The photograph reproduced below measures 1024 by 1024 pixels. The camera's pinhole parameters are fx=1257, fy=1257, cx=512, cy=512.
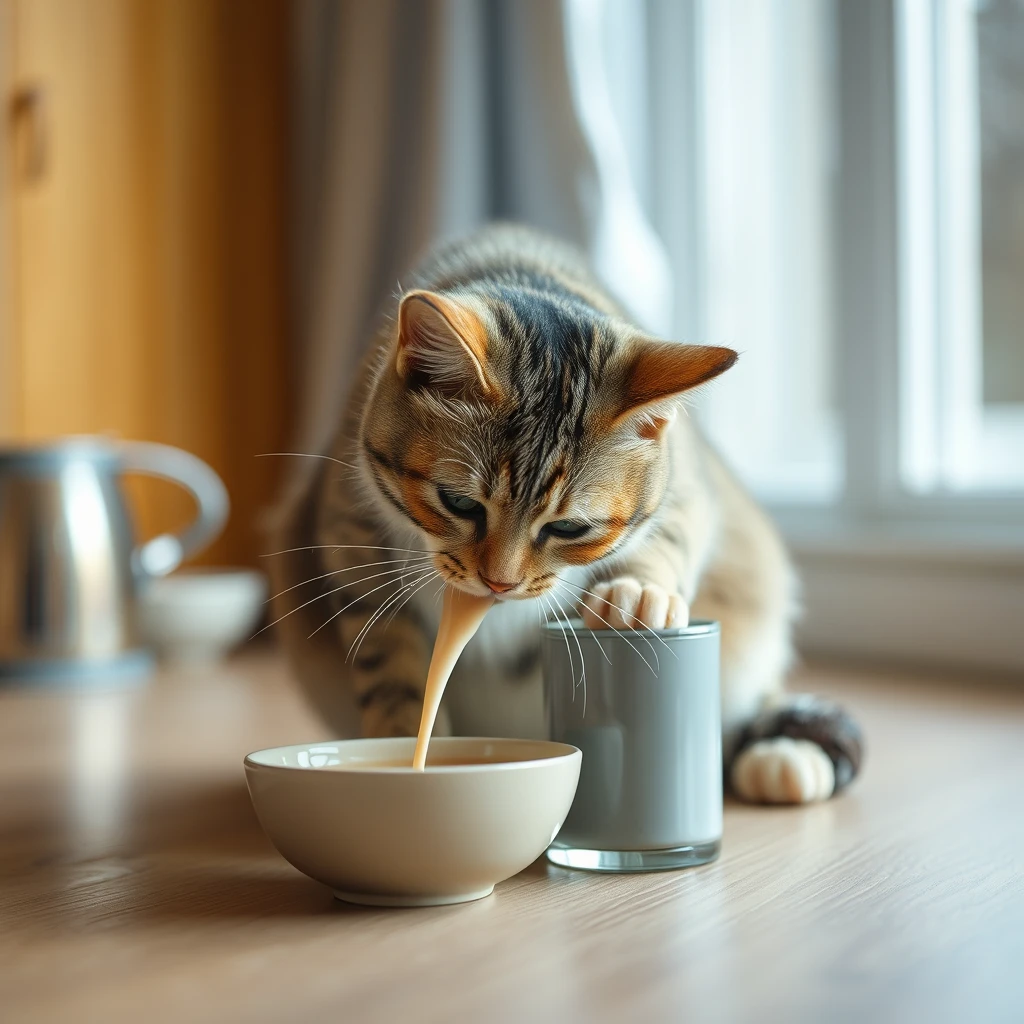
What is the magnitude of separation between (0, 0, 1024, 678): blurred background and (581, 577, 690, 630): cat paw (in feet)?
3.53

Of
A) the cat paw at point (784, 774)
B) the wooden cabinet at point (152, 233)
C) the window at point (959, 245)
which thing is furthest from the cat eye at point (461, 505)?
the wooden cabinet at point (152, 233)

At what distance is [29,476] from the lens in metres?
1.86

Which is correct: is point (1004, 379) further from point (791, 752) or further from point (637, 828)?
point (637, 828)

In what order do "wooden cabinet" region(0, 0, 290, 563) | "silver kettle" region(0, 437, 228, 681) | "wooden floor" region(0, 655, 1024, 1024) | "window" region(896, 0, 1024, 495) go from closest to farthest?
1. "wooden floor" region(0, 655, 1024, 1024)
2. "silver kettle" region(0, 437, 228, 681)
3. "window" region(896, 0, 1024, 495)
4. "wooden cabinet" region(0, 0, 290, 563)

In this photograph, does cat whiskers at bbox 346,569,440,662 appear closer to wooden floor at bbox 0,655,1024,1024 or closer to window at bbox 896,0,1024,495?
wooden floor at bbox 0,655,1024,1024

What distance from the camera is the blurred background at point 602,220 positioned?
6.63 feet

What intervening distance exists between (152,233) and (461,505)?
1.68 metres

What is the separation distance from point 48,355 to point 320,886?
161 cm

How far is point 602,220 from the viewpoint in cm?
202

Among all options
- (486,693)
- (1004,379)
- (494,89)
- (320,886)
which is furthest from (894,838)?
(494,89)

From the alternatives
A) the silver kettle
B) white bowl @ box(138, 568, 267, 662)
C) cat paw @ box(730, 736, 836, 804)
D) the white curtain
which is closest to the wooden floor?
cat paw @ box(730, 736, 836, 804)

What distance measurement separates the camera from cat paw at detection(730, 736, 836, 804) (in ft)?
3.65

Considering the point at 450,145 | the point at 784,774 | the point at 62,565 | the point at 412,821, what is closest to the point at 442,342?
the point at 412,821

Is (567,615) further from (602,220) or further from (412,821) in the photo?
(602,220)
